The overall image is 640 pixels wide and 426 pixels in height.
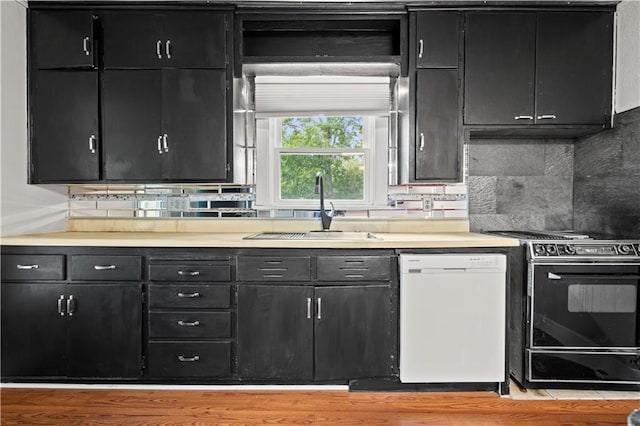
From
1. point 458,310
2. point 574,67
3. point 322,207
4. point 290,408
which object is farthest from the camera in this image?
point 322,207

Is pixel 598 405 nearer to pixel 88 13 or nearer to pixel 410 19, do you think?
pixel 410 19

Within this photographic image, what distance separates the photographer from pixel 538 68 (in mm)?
2758

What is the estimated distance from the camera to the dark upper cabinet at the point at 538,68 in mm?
2744

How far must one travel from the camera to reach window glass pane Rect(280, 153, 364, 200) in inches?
126

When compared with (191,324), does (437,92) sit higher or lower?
higher

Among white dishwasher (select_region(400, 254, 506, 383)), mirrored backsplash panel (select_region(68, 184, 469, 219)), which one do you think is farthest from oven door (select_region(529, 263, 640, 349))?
mirrored backsplash panel (select_region(68, 184, 469, 219))

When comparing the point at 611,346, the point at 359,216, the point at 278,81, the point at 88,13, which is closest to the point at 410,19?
the point at 278,81

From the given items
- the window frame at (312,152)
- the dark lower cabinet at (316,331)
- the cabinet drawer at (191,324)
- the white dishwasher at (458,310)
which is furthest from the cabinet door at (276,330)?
the window frame at (312,152)

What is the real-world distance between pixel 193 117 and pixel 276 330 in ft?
4.85

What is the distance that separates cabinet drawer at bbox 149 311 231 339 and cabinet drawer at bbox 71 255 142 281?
27 cm

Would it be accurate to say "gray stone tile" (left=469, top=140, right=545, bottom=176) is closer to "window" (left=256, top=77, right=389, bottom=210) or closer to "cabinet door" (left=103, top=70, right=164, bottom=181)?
"window" (left=256, top=77, right=389, bottom=210)

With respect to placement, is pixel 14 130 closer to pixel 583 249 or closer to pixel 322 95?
pixel 322 95

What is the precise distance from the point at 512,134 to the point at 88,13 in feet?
9.78

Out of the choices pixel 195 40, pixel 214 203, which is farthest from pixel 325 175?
pixel 195 40
